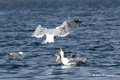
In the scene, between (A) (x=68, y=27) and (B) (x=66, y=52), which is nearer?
(A) (x=68, y=27)

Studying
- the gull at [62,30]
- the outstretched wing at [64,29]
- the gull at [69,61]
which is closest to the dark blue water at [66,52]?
the gull at [69,61]

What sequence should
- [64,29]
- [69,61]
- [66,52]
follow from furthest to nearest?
[66,52] → [69,61] → [64,29]

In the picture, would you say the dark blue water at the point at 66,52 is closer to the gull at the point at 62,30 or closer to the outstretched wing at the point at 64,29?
the gull at the point at 62,30

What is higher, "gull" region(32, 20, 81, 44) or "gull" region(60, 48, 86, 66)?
"gull" region(60, 48, 86, 66)

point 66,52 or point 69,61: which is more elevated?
point 66,52

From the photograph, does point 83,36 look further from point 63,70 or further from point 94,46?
point 63,70

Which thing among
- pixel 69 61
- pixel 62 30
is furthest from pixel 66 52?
pixel 62 30

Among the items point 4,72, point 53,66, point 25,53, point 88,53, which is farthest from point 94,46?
point 4,72

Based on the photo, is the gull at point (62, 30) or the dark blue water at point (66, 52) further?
the dark blue water at point (66, 52)

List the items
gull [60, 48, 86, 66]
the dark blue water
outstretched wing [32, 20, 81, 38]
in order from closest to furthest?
outstretched wing [32, 20, 81, 38], the dark blue water, gull [60, 48, 86, 66]

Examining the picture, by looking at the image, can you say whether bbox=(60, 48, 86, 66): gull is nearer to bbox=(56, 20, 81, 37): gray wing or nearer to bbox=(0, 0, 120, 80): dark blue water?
bbox=(0, 0, 120, 80): dark blue water

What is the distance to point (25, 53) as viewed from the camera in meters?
26.7

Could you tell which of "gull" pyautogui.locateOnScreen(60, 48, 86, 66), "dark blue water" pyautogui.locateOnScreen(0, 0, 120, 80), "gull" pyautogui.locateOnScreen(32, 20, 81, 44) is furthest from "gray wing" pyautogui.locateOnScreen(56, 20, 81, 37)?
"gull" pyautogui.locateOnScreen(60, 48, 86, 66)

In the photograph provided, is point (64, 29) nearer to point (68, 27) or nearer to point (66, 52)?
point (68, 27)
